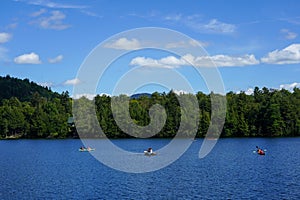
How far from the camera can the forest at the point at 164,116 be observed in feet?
430

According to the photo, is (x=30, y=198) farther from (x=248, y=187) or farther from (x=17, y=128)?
(x=17, y=128)

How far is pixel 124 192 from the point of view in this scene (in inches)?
1529

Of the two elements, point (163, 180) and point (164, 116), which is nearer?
point (163, 180)

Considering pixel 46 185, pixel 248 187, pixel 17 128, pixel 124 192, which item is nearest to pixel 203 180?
pixel 248 187

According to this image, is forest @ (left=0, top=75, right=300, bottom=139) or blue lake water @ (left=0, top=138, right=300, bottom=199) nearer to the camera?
blue lake water @ (left=0, top=138, right=300, bottom=199)

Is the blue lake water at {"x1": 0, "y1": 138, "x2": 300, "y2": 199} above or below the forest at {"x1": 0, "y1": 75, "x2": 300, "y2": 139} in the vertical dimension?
below

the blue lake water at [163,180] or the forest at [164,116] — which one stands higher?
the forest at [164,116]

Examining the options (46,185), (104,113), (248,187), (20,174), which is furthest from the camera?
(104,113)

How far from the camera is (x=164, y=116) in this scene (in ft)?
438

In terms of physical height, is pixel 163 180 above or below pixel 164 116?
below

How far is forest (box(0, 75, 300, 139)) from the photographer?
430ft

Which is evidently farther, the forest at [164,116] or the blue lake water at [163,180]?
the forest at [164,116]

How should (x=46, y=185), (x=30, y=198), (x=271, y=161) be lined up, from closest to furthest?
1. (x=30, y=198)
2. (x=46, y=185)
3. (x=271, y=161)

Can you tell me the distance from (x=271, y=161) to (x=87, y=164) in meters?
24.0
